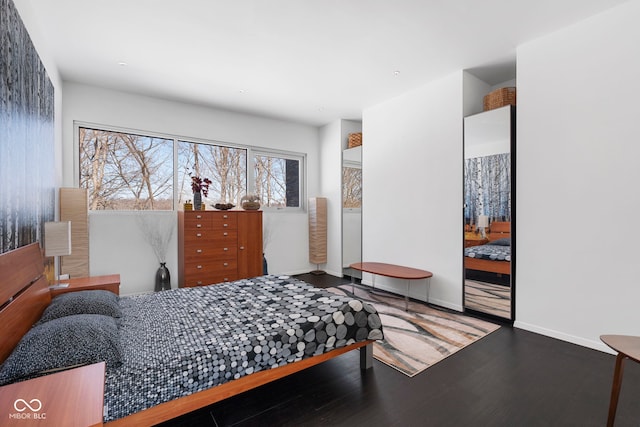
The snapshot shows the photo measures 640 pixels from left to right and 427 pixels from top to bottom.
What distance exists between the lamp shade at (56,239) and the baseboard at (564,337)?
4.25 m

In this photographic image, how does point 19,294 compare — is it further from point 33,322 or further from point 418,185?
point 418,185

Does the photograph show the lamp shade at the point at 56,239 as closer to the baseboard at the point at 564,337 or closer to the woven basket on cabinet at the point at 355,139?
the woven basket on cabinet at the point at 355,139

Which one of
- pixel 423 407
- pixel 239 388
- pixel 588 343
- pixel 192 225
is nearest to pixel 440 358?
pixel 423 407

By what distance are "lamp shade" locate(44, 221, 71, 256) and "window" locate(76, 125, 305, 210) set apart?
1.76 metres

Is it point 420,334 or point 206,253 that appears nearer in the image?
point 420,334

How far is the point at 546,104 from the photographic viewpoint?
9.52 ft

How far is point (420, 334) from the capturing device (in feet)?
9.77

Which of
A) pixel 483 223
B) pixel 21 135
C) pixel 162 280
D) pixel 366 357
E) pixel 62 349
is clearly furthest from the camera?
pixel 162 280

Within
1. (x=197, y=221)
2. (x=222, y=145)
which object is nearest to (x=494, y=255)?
(x=197, y=221)

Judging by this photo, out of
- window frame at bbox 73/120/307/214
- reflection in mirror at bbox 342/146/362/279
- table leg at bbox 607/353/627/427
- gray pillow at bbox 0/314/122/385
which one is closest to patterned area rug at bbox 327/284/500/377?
table leg at bbox 607/353/627/427

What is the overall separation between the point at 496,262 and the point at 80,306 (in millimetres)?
3713

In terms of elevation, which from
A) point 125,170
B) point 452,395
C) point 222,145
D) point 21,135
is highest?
point 222,145

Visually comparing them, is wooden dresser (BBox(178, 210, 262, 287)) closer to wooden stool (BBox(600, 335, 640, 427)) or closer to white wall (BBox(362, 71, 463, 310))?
white wall (BBox(362, 71, 463, 310))

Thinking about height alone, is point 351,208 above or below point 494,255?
above
